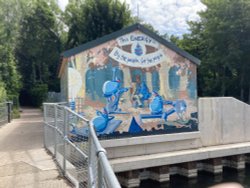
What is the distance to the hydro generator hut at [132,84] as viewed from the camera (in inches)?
485

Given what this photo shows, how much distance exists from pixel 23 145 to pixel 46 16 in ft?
105

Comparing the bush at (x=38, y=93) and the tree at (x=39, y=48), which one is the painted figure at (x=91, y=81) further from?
the tree at (x=39, y=48)

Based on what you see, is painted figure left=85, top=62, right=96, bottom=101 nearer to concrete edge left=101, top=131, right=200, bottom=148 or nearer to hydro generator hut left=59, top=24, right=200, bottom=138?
hydro generator hut left=59, top=24, right=200, bottom=138

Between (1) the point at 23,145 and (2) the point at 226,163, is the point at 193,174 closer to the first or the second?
(2) the point at 226,163

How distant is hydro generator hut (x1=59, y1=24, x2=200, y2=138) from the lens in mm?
12320

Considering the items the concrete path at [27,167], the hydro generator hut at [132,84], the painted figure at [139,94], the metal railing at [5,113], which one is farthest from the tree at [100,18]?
the concrete path at [27,167]

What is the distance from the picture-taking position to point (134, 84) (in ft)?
43.6

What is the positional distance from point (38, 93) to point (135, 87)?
89.7ft

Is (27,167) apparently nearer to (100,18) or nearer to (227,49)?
(227,49)

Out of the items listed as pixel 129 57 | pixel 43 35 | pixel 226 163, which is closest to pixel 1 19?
pixel 43 35

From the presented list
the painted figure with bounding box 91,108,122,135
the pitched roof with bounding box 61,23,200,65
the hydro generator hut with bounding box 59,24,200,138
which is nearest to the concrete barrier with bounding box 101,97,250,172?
the hydro generator hut with bounding box 59,24,200,138

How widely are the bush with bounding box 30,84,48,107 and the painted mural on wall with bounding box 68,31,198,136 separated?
994 inches

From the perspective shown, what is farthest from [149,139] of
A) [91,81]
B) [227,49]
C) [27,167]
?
[227,49]

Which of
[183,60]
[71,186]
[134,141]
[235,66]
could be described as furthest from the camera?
[235,66]
